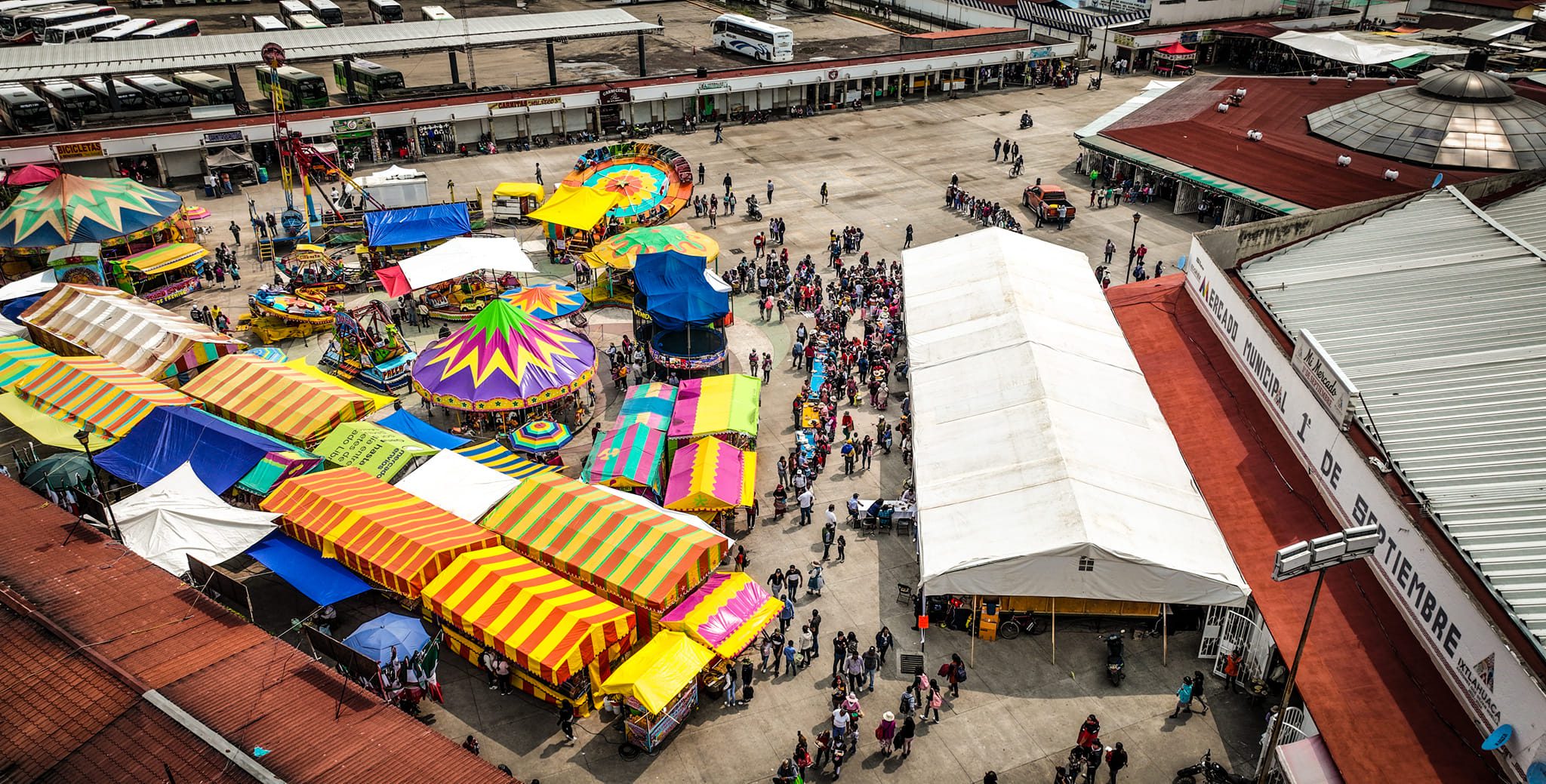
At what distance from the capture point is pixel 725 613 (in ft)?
73.0

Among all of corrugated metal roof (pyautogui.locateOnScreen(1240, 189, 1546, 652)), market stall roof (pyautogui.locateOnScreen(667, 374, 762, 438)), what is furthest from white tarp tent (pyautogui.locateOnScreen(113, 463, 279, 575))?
corrugated metal roof (pyautogui.locateOnScreen(1240, 189, 1546, 652))

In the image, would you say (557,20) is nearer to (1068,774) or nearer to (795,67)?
(795,67)

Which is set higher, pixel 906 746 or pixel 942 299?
pixel 942 299

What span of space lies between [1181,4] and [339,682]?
76.4 metres

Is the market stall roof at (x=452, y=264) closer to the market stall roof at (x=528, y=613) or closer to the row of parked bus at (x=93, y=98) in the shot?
the market stall roof at (x=528, y=613)

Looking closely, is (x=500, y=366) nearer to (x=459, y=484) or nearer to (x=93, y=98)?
(x=459, y=484)

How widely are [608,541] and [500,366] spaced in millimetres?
8903

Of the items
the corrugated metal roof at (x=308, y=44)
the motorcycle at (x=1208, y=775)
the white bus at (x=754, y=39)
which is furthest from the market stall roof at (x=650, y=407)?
the white bus at (x=754, y=39)

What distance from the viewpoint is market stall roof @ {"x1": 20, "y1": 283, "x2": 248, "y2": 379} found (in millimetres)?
32656

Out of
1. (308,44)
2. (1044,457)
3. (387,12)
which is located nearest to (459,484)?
(1044,457)

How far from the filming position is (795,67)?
6469 centimetres

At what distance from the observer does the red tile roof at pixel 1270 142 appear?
43188 millimetres

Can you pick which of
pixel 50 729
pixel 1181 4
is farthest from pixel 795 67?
pixel 50 729

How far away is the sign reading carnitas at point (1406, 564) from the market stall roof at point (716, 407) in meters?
13.6
